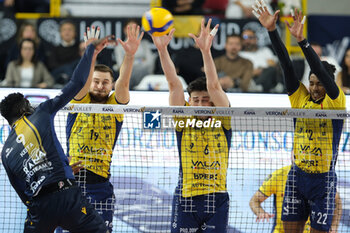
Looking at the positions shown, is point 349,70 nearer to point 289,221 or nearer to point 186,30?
point 186,30

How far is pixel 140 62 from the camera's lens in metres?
13.4

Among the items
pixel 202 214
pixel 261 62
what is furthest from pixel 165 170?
pixel 261 62

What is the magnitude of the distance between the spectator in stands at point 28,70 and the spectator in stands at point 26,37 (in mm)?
262

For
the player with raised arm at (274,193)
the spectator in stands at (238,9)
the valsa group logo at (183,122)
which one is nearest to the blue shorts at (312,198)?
the player with raised arm at (274,193)

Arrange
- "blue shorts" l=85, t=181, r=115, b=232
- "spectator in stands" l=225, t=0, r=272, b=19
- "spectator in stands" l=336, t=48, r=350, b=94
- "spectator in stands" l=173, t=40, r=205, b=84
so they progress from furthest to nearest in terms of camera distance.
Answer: "spectator in stands" l=225, t=0, r=272, b=19 < "spectator in stands" l=173, t=40, r=205, b=84 < "spectator in stands" l=336, t=48, r=350, b=94 < "blue shorts" l=85, t=181, r=115, b=232

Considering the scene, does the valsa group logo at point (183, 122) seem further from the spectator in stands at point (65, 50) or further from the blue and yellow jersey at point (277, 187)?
the spectator in stands at point (65, 50)

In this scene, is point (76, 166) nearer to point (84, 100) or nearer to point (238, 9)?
point (84, 100)

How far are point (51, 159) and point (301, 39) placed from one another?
3.46 m

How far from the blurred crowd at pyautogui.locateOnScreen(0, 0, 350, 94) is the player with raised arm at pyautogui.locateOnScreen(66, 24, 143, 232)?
3705 mm

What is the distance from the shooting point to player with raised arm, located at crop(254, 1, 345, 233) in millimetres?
8328

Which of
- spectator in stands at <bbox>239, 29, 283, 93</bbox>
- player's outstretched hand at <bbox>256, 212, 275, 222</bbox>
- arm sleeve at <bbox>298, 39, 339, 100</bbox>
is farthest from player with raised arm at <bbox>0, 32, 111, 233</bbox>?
spectator in stands at <bbox>239, 29, 283, 93</bbox>

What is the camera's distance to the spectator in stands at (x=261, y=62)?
13.0 metres

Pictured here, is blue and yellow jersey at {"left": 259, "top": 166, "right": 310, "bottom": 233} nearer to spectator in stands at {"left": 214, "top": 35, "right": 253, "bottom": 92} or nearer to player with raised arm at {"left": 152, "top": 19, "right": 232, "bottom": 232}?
player with raised arm at {"left": 152, "top": 19, "right": 232, "bottom": 232}

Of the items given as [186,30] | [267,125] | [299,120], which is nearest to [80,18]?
[186,30]
